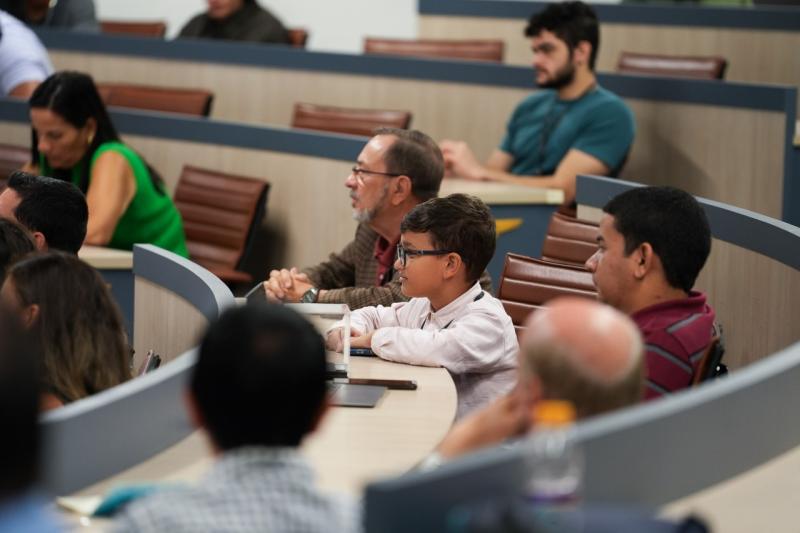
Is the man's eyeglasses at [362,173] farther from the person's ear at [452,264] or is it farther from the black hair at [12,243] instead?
the black hair at [12,243]

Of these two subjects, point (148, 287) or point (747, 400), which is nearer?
point (747, 400)

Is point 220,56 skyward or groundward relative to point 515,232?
skyward

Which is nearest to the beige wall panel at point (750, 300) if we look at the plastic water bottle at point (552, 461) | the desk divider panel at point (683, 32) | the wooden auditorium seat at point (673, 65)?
the plastic water bottle at point (552, 461)

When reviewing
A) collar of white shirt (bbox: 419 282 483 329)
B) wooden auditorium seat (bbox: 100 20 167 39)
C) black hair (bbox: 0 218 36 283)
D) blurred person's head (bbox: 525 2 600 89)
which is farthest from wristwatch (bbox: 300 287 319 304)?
wooden auditorium seat (bbox: 100 20 167 39)

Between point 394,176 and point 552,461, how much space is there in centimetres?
266

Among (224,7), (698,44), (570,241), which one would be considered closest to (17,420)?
(570,241)

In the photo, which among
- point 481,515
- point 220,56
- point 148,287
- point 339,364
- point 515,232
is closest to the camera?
point 481,515

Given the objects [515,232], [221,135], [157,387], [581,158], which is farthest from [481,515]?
[221,135]

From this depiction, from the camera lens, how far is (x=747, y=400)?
2.34 metres

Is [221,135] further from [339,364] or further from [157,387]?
[157,387]

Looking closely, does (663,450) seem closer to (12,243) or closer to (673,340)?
(673,340)

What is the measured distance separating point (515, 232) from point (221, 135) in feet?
5.11

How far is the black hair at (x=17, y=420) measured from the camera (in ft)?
5.21

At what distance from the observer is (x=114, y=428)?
236 centimetres
